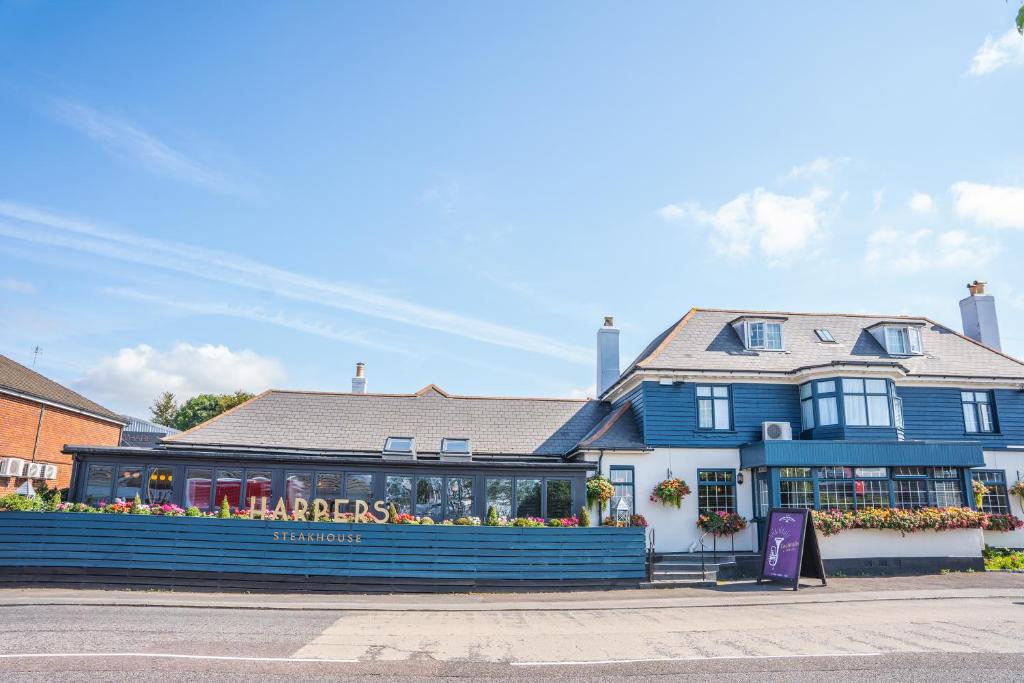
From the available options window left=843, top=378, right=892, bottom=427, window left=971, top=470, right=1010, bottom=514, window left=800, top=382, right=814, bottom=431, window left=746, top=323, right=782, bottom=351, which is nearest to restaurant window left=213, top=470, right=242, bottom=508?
window left=746, top=323, right=782, bottom=351

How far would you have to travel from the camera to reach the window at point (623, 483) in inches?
862

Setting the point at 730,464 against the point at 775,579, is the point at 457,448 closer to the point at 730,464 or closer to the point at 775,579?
the point at 730,464

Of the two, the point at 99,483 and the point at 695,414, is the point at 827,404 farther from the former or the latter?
the point at 99,483

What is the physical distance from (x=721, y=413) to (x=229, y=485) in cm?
1530

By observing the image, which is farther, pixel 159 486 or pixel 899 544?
pixel 899 544

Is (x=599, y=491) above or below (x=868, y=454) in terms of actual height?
below

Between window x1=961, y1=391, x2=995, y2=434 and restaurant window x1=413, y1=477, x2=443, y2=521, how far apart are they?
1836 cm

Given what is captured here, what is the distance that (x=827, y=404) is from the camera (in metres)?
22.4

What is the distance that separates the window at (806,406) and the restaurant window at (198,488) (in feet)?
60.6

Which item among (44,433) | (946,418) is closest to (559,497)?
(946,418)

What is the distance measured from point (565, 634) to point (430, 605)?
4383 mm

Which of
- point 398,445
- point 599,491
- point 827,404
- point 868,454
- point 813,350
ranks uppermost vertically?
point 813,350

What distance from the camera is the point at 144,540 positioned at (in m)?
16.2

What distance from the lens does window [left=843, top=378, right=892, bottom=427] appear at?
22.0 m
